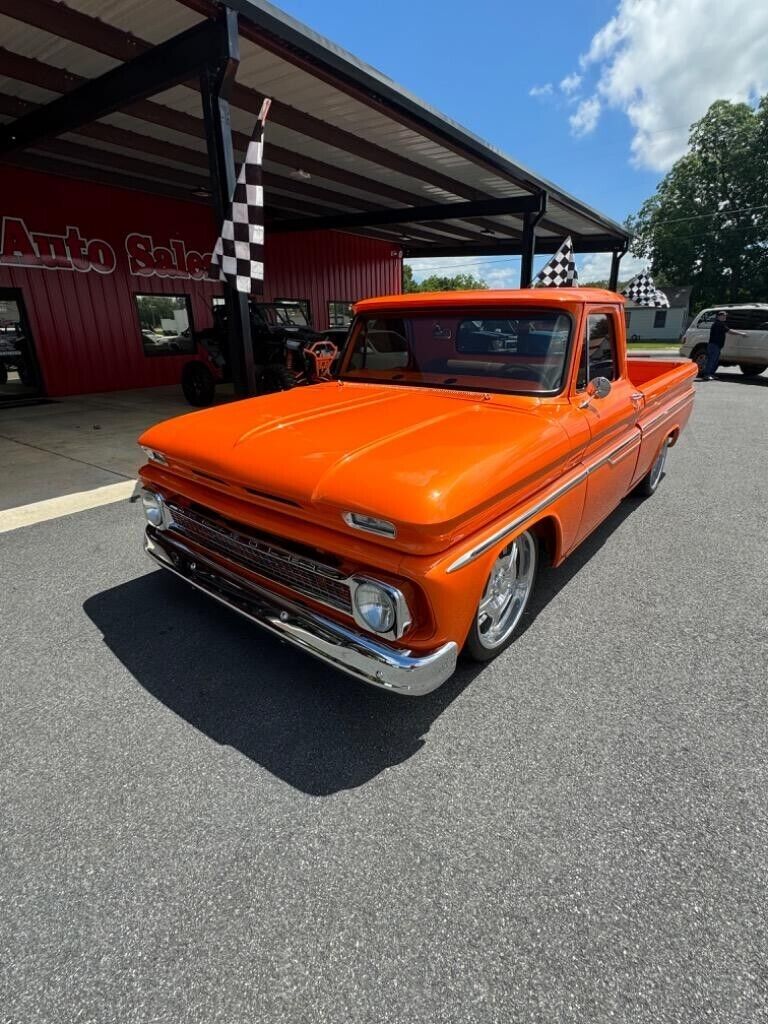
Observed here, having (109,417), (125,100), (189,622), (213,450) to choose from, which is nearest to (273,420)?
(213,450)

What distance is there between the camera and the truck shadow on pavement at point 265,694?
2.02 meters

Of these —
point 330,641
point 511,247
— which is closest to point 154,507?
point 330,641

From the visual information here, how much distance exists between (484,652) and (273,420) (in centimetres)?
148

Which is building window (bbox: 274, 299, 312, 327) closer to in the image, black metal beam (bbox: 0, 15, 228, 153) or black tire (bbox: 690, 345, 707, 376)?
black metal beam (bbox: 0, 15, 228, 153)

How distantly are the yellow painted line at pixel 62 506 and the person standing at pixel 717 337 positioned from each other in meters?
13.4

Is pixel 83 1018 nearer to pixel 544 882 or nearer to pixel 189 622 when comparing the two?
pixel 544 882

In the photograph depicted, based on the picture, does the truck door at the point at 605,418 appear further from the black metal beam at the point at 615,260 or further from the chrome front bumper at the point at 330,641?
the black metal beam at the point at 615,260

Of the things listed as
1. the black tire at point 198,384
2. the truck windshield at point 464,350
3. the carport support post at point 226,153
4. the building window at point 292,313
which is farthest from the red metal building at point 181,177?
the truck windshield at point 464,350

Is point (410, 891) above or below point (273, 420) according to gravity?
below

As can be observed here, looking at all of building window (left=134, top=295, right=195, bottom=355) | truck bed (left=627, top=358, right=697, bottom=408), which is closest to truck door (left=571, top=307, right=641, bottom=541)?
truck bed (left=627, top=358, right=697, bottom=408)

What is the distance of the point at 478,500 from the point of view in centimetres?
192

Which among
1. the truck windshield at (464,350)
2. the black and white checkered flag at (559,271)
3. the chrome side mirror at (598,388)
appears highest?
the black and white checkered flag at (559,271)

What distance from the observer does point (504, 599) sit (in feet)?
8.55

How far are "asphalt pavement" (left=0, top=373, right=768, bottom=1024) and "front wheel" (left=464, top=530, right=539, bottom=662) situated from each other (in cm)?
15
